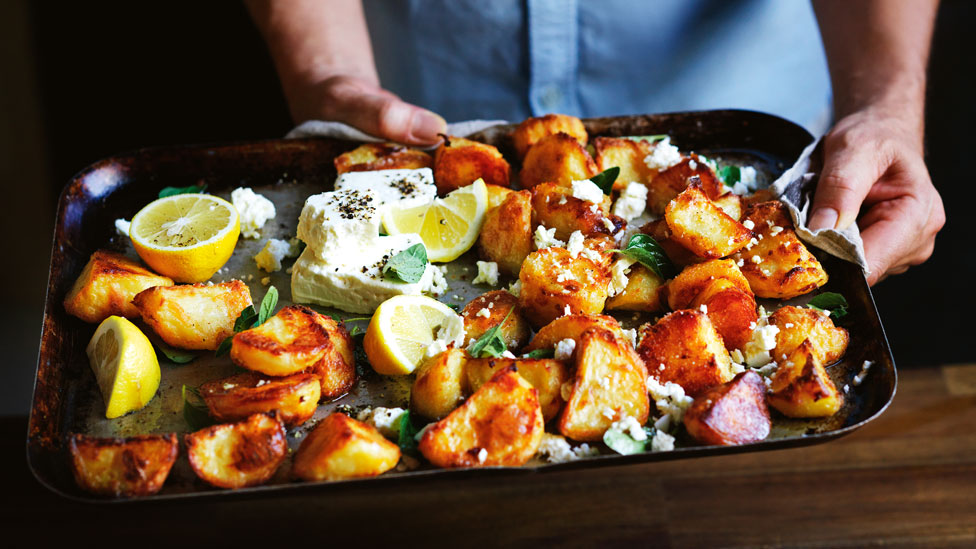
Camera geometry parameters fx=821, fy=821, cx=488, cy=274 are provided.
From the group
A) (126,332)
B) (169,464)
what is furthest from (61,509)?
(169,464)

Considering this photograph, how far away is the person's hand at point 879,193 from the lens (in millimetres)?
2184

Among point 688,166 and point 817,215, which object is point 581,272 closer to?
point 688,166

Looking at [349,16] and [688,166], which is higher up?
[349,16]

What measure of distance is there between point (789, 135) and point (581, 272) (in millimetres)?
992

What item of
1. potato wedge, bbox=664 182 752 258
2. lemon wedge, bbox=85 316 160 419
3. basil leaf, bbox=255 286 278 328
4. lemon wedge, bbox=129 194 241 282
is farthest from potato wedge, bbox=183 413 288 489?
potato wedge, bbox=664 182 752 258

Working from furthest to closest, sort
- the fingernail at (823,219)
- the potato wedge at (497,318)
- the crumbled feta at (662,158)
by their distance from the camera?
the crumbled feta at (662,158), the fingernail at (823,219), the potato wedge at (497,318)

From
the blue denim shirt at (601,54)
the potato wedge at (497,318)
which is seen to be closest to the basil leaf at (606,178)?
the potato wedge at (497,318)

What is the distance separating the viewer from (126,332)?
73.2 inches

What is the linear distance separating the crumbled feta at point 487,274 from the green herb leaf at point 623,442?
0.63m

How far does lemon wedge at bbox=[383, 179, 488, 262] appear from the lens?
225cm

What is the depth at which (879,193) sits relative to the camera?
2.35 m

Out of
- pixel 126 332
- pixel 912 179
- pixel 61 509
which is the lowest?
pixel 61 509

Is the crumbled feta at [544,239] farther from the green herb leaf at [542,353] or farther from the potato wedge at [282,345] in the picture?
the potato wedge at [282,345]

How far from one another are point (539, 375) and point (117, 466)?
86cm
